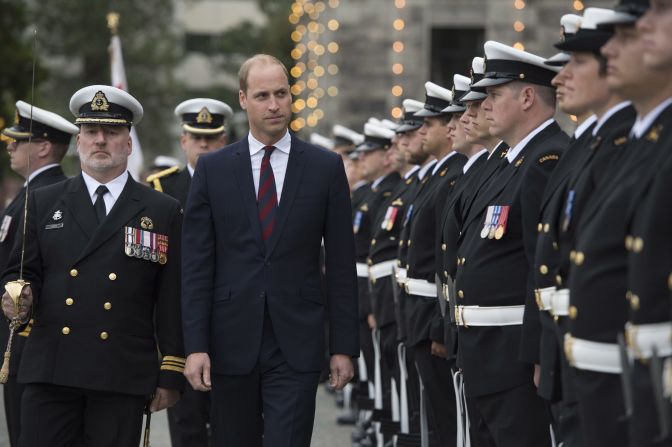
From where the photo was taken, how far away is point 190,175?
9773mm

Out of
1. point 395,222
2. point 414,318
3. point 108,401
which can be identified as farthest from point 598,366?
point 395,222

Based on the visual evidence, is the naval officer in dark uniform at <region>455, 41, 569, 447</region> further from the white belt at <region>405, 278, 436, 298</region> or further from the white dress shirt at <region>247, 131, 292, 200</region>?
the white belt at <region>405, 278, 436, 298</region>

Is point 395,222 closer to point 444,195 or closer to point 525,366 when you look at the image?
point 444,195

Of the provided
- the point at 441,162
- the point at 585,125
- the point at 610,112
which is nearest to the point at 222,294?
the point at 585,125

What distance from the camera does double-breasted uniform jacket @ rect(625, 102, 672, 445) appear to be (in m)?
4.47

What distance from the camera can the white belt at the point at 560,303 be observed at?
5582 mm

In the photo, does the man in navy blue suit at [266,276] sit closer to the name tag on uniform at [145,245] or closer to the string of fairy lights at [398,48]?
the name tag on uniform at [145,245]

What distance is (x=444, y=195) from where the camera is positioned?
8.66 metres

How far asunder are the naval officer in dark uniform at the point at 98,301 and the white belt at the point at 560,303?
1.95 meters

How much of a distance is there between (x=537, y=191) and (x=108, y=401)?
2.23 meters

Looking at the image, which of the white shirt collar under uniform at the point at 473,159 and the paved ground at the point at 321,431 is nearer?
the white shirt collar under uniform at the point at 473,159

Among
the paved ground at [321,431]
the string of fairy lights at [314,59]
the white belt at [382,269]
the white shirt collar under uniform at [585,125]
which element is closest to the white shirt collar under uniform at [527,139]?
the white shirt collar under uniform at [585,125]

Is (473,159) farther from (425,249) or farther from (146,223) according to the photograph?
(146,223)

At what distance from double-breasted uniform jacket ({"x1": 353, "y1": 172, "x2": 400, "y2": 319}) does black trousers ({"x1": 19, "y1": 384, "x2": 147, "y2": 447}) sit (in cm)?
555
